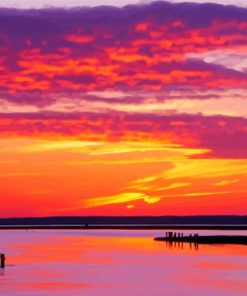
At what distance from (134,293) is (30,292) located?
7819 mm

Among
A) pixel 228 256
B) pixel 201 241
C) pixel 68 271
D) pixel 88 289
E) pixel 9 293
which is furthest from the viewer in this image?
pixel 201 241

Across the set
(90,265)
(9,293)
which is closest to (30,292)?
(9,293)

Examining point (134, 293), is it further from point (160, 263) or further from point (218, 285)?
point (160, 263)

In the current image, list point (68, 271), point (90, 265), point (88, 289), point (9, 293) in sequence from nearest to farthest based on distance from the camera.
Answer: point (9, 293) → point (88, 289) → point (68, 271) → point (90, 265)

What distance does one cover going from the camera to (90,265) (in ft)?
290

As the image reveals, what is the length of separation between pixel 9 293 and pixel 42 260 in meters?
41.1

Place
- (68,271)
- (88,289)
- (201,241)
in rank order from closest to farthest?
(88,289) → (68,271) → (201,241)

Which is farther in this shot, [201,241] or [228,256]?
[201,241]

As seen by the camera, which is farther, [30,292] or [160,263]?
[160,263]

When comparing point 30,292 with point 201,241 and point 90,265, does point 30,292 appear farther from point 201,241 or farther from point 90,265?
point 201,241

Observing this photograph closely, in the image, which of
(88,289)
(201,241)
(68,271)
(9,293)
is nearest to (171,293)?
(88,289)

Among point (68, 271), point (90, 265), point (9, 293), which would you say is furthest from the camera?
point (90, 265)

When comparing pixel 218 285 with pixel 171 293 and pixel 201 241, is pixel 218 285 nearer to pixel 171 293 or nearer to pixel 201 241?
pixel 171 293

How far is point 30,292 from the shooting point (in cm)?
5938
